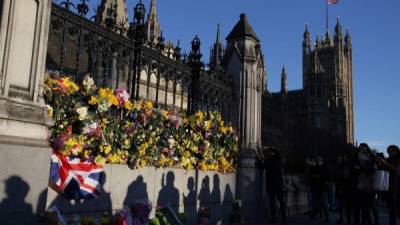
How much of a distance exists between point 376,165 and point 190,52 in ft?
16.3

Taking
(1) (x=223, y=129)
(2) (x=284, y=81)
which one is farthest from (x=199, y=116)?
(2) (x=284, y=81)

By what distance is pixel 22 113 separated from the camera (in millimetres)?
5203

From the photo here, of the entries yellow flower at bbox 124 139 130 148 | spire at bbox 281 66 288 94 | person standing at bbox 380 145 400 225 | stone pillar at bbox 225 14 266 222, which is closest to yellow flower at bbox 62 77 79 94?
yellow flower at bbox 124 139 130 148

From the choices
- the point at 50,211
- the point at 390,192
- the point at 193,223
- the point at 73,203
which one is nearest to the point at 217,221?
the point at 193,223

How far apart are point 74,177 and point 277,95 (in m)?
81.2

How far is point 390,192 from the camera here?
8336 millimetres

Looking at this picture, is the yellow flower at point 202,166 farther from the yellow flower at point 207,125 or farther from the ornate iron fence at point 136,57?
the ornate iron fence at point 136,57

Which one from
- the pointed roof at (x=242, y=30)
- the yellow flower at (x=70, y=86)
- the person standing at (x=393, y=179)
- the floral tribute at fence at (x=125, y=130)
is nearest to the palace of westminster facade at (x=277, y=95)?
the pointed roof at (x=242, y=30)

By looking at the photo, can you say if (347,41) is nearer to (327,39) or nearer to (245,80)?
(327,39)

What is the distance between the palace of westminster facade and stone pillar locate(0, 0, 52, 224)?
8.81 ft

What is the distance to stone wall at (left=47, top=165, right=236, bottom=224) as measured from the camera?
6641 mm

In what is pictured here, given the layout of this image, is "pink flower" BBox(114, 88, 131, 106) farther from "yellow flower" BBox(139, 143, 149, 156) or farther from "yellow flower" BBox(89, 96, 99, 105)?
"yellow flower" BBox(139, 143, 149, 156)

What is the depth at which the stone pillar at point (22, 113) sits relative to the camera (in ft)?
16.2

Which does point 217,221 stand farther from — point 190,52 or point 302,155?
point 302,155
